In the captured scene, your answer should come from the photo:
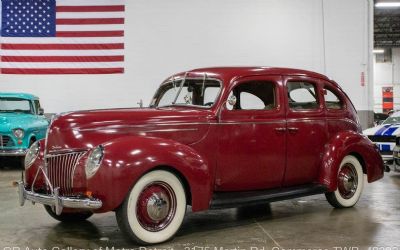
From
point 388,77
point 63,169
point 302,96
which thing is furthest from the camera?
point 388,77

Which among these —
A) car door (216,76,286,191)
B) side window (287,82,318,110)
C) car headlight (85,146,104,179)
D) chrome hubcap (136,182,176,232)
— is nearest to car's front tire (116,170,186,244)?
chrome hubcap (136,182,176,232)

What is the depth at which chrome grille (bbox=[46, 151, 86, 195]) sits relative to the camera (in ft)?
14.0

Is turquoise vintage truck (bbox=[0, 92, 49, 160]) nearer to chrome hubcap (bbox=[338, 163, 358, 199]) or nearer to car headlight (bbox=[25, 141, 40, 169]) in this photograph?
car headlight (bbox=[25, 141, 40, 169])

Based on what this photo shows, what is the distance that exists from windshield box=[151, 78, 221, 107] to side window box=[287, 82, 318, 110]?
897mm

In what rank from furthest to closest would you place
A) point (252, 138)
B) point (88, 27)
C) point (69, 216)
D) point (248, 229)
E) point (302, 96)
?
point (88, 27) → point (302, 96) → point (69, 216) → point (252, 138) → point (248, 229)

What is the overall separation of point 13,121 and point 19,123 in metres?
0.14

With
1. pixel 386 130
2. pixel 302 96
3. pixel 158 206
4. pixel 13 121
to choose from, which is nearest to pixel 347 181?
pixel 302 96

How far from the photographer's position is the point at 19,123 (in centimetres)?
1021

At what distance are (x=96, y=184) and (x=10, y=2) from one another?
11283mm

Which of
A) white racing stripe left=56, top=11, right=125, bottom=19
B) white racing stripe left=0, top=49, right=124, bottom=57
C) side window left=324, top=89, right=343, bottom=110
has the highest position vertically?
white racing stripe left=56, top=11, right=125, bottom=19

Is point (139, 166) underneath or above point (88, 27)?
underneath

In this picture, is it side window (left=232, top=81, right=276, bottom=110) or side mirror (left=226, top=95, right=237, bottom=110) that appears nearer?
side mirror (left=226, top=95, right=237, bottom=110)

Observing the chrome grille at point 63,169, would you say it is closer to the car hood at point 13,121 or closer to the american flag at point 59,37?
the car hood at point 13,121

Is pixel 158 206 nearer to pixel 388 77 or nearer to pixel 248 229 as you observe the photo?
pixel 248 229
